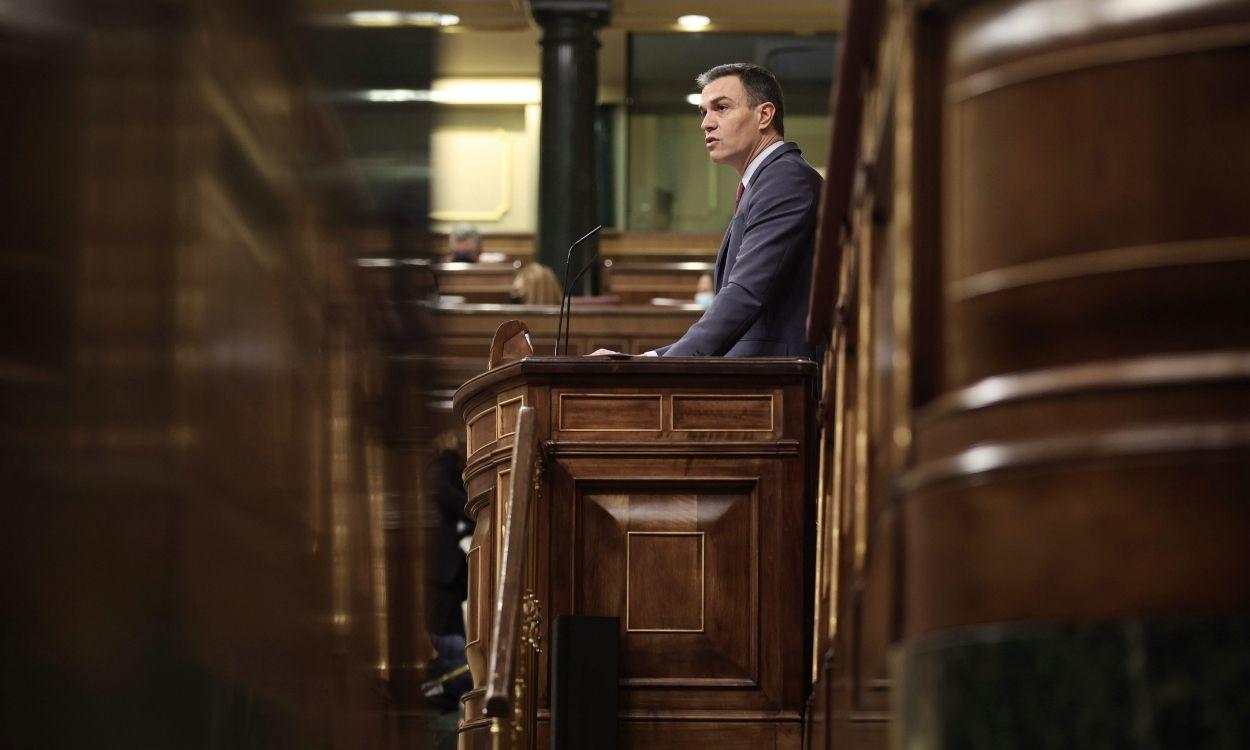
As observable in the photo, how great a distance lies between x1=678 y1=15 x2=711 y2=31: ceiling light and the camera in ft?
39.7

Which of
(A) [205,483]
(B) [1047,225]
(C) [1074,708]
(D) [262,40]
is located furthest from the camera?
(D) [262,40]

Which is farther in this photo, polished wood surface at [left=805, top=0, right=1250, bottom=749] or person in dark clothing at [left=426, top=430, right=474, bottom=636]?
person in dark clothing at [left=426, top=430, right=474, bottom=636]

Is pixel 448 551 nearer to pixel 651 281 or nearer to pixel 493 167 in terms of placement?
pixel 651 281

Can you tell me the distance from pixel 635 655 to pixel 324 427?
7.19 ft

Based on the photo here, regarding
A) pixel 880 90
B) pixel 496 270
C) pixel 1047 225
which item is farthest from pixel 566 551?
pixel 496 270

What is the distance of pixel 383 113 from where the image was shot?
8.11 m

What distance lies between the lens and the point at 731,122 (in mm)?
4578

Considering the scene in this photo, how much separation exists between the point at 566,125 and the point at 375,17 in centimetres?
356

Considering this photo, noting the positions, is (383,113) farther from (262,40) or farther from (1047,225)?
(1047,225)

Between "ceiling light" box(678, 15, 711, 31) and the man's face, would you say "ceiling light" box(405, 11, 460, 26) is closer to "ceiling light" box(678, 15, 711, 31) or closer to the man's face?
"ceiling light" box(678, 15, 711, 31)

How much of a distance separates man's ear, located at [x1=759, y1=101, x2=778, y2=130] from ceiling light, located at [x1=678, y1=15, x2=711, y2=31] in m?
7.69

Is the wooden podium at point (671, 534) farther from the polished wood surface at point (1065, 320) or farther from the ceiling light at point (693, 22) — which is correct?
the ceiling light at point (693, 22)

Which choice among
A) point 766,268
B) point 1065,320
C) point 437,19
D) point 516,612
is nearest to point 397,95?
point 437,19

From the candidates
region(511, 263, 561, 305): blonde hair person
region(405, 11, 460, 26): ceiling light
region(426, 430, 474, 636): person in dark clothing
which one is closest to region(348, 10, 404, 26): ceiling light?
region(511, 263, 561, 305): blonde hair person
